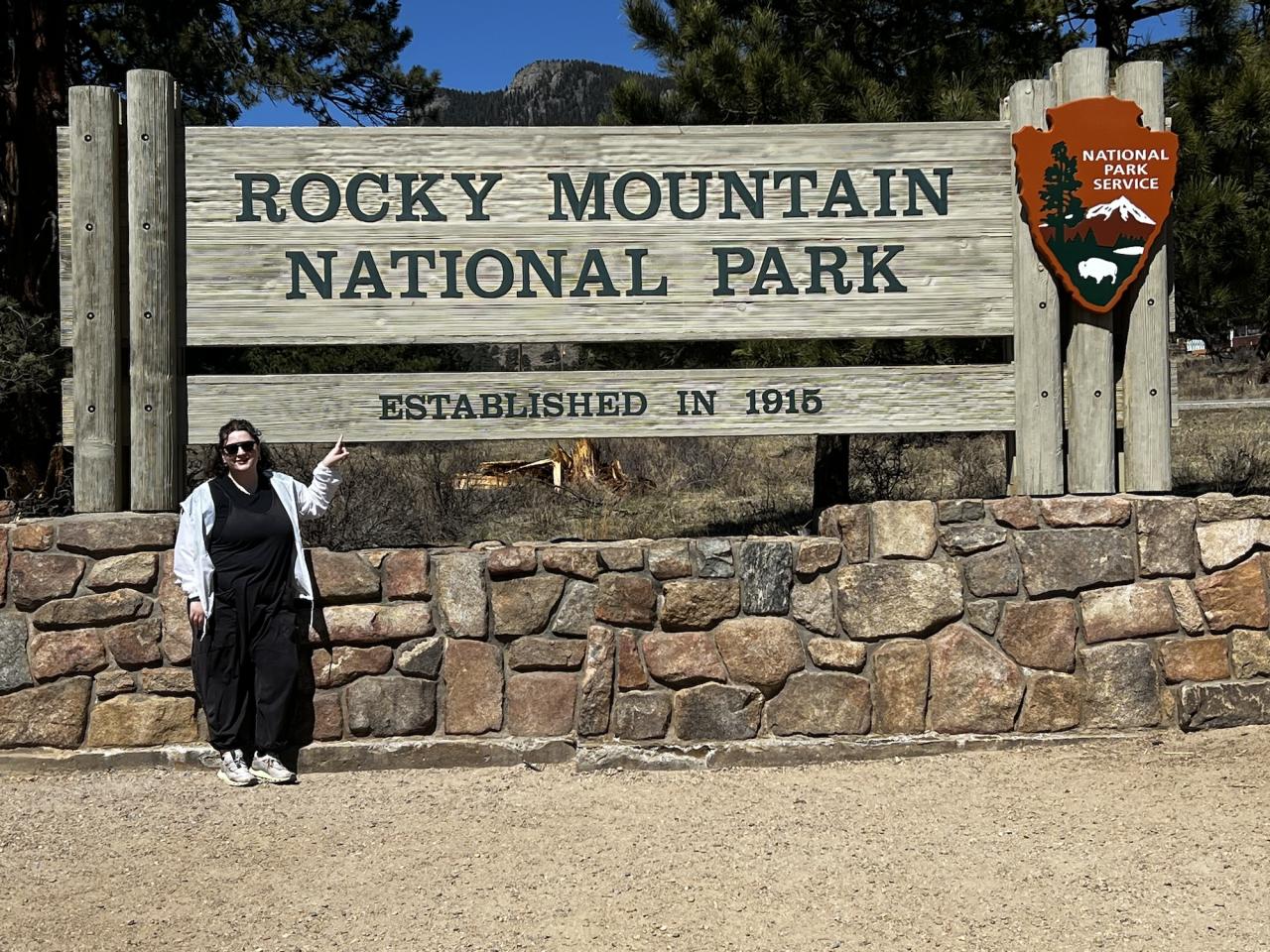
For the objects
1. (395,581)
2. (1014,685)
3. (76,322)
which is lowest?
(1014,685)

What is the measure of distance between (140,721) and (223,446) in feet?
3.84

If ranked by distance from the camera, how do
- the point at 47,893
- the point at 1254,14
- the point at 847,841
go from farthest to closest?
the point at 1254,14 < the point at 847,841 < the point at 47,893

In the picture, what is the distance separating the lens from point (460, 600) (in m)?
5.06

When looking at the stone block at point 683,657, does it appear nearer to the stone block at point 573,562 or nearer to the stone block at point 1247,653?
the stone block at point 573,562

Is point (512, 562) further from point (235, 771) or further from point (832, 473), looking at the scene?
point (832, 473)

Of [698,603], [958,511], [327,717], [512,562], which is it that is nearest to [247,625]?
[327,717]

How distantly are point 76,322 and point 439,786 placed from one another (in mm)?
2352

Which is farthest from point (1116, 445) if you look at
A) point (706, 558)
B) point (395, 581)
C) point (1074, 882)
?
point (395, 581)

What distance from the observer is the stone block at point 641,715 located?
Answer: 5043 mm

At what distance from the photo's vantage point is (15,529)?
5.00m

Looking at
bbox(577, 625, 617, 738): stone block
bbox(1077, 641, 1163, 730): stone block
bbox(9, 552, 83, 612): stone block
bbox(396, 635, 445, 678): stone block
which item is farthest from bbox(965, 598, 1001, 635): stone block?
bbox(9, 552, 83, 612): stone block

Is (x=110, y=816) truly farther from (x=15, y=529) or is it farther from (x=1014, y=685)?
(x=1014, y=685)

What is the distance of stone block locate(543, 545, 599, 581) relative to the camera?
199 inches

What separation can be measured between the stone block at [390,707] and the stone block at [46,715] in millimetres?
1070
